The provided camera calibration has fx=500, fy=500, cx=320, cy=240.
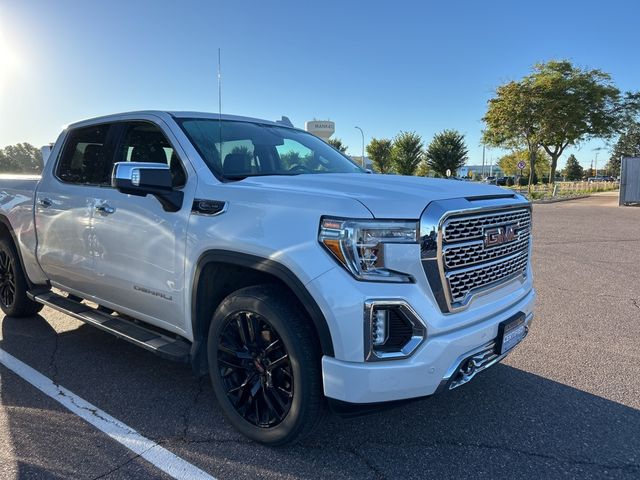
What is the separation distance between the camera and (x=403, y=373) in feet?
7.81

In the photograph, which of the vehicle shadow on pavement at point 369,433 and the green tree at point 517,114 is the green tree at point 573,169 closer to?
the green tree at point 517,114

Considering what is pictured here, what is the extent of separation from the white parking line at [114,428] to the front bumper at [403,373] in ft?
2.90

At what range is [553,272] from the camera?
765 centimetres

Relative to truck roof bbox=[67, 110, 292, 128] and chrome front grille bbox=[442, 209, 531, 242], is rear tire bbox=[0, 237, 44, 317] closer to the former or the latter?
truck roof bbox=[67, 110, 292, 128]

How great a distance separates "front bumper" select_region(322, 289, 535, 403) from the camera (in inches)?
93.2

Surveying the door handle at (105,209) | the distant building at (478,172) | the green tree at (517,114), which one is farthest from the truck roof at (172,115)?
the distant building at (478,172)

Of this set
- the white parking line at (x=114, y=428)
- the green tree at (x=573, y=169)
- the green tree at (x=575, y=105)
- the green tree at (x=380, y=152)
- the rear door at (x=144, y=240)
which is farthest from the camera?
the green tree at (x=573, y=169)

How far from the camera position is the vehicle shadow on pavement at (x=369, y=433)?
2.68m

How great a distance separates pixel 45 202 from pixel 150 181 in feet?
6.71

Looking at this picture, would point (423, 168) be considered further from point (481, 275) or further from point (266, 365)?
point (266, 365)

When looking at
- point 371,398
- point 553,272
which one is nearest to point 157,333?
point 371,398

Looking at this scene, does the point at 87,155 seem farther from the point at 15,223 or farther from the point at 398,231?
the point at 398,231

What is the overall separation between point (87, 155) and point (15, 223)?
133cm

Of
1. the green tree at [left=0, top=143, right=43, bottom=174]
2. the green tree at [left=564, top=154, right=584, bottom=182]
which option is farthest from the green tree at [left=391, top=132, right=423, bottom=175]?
the green tree at [left=564, top=154, right=584, bottom=182]
